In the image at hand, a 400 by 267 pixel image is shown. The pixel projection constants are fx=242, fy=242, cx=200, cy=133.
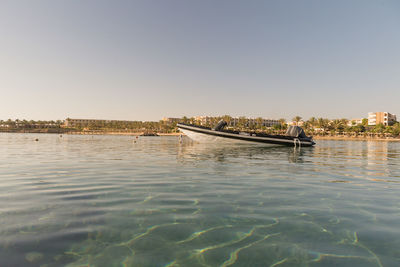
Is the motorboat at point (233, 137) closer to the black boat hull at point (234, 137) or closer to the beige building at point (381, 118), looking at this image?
the black boat hull at point (234, 137)

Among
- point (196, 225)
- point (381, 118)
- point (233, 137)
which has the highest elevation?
point (381, 118)

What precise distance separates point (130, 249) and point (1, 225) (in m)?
2.86

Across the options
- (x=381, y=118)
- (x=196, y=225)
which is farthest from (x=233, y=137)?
(x=381, y=118)

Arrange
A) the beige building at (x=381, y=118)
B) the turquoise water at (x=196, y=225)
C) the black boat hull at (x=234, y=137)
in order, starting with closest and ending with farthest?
the turquoise water at (x=196, y=225) < the black boat hull at (x=234, y=137) < the beige building at (x=381, y=118)

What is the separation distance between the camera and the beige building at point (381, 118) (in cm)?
17838

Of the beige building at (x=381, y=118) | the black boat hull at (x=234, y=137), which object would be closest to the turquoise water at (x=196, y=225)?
the black boat hull at (x=234, y=137)

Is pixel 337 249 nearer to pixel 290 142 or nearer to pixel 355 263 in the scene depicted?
pixel 355 263

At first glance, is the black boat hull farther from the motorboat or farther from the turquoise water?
the turquoise water

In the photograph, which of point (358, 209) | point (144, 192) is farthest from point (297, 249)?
point (144, 192)

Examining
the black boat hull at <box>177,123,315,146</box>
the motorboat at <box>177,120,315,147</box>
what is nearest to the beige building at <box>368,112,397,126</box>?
the motorboat at <box>177,120,315,147</box>

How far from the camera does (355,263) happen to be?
3.53 meters

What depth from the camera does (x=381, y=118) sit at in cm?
17900

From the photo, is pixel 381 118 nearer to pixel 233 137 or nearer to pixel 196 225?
pixel 233 137

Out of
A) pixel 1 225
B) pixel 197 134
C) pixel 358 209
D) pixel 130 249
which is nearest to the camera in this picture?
pixel 130 249
